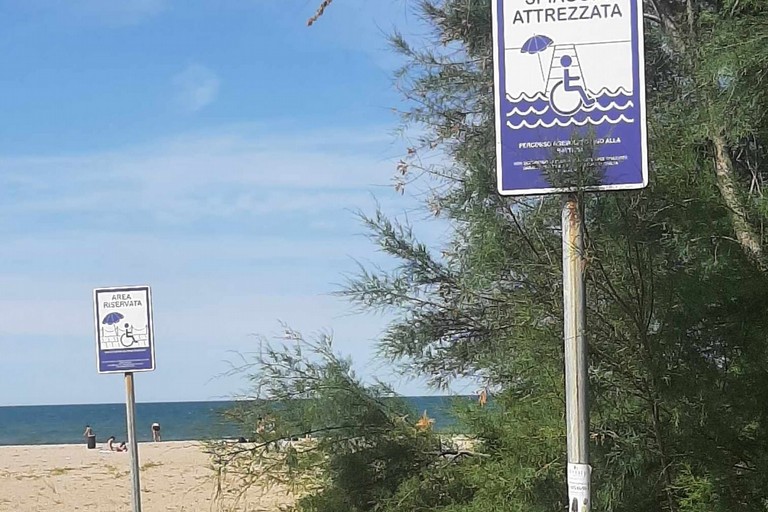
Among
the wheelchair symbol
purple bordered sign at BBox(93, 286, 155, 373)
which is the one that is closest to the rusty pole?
the wheelchair symbol

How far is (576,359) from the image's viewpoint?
4000 millimetres

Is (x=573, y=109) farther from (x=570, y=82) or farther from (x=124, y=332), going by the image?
(x=124, y=332)

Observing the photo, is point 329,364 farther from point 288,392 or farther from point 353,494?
point 353,494

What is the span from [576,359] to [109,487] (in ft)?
57.1

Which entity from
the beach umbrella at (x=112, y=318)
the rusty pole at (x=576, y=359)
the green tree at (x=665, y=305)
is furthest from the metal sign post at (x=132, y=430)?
the rusty pole at (x=576, y=359)

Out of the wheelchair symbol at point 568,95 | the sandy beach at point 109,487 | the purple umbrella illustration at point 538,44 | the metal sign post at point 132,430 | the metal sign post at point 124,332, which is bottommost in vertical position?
the sandy beach at point 109,487

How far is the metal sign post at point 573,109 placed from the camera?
384 cm

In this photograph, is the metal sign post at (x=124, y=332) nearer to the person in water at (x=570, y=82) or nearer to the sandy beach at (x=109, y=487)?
the sandy beach at (x=109, y=487)

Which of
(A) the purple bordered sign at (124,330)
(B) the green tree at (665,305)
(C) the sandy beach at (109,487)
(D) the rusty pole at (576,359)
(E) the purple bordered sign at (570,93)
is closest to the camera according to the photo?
(E) the purple bordered sign at (570,93)

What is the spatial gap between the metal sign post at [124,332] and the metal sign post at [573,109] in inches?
137

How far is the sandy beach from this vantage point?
10210mm

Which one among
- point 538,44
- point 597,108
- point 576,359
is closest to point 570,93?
point 597,108

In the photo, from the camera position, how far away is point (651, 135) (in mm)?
5418

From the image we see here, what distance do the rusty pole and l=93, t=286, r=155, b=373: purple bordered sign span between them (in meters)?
3.47
